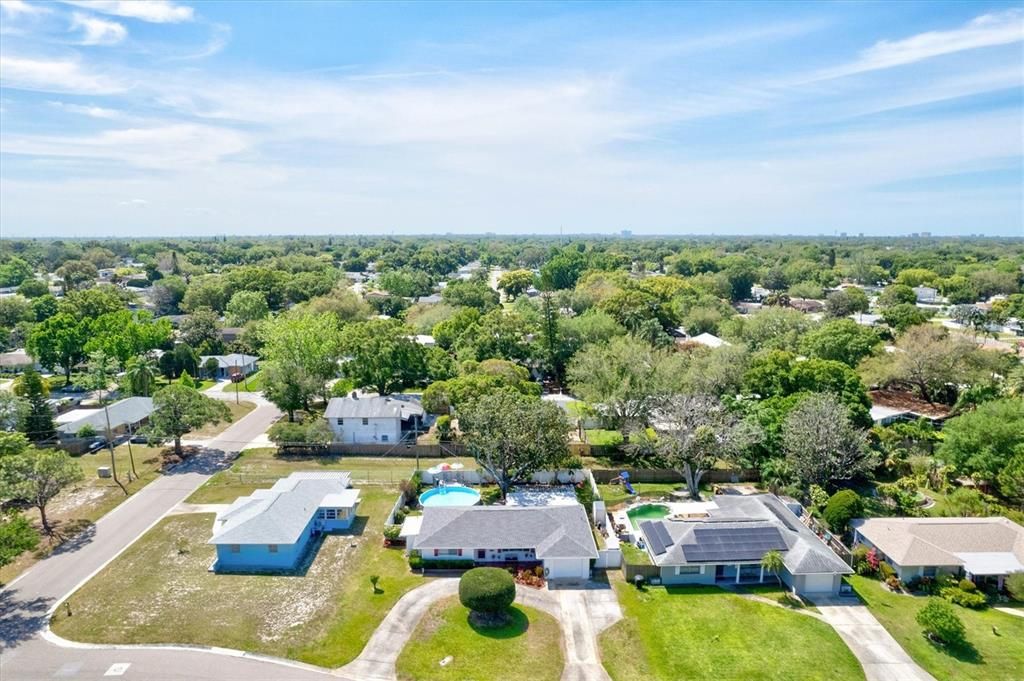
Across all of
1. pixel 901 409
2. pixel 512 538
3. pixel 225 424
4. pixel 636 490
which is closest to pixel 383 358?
pixel 225 424

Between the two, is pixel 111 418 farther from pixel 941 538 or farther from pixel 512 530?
pixel 941 538

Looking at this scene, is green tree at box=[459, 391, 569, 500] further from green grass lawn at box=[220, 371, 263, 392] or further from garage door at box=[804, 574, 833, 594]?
green grass lawn at box=[220, 371, 263, 392]

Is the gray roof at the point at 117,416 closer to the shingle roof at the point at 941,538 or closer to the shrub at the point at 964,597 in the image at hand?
A: the shingle roof at the point at 941,538

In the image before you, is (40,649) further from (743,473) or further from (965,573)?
(965,573)

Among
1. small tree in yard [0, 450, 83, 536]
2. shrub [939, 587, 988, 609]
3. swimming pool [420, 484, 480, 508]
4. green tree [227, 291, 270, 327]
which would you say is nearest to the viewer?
shrub [939, 587, 988, 609]

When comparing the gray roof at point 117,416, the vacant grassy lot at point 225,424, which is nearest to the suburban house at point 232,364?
the vacant grassy lot at point 225,424

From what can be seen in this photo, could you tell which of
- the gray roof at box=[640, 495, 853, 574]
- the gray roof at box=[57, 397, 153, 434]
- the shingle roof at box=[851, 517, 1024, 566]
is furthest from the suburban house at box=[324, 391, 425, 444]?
the shingle roof at box=[851, 517, 1024, 566]
